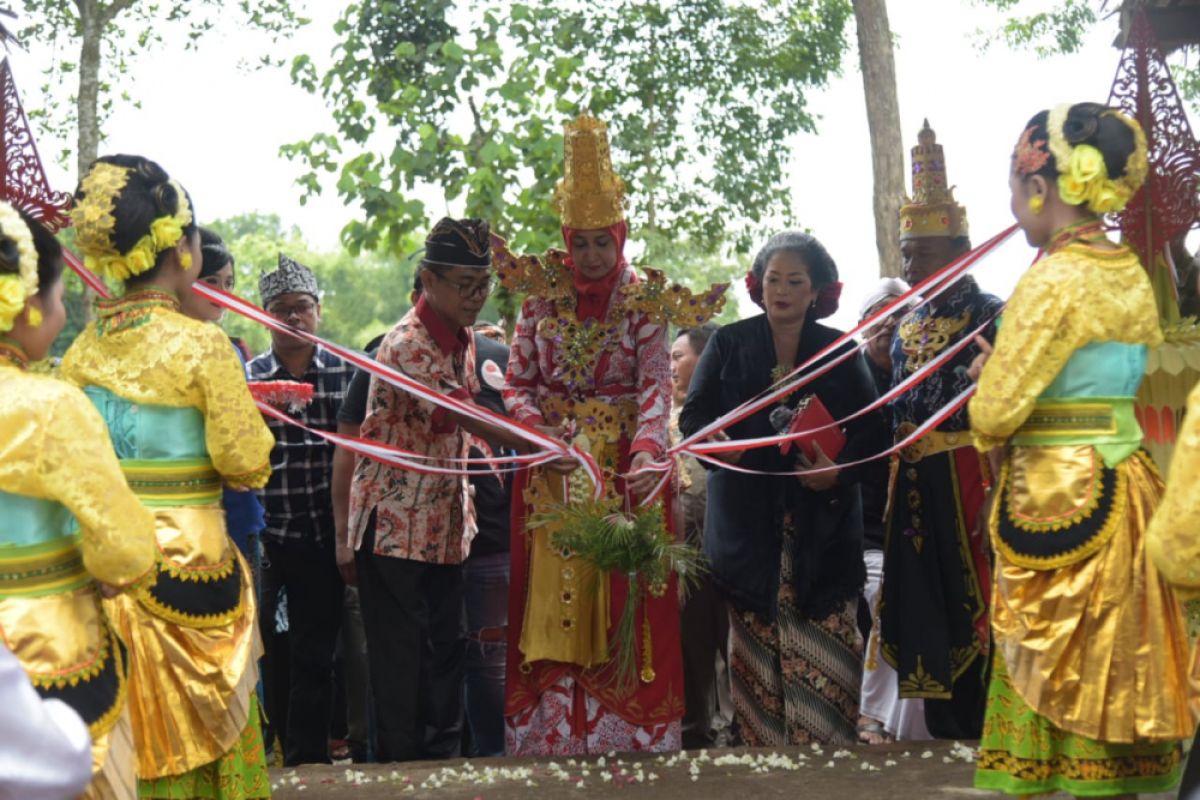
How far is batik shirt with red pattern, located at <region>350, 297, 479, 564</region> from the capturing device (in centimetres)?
548

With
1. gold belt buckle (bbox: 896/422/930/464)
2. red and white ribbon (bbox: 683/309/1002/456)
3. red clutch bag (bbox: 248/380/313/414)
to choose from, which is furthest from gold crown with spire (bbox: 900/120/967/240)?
red clutch bag (bbox: 248/380/313/414)

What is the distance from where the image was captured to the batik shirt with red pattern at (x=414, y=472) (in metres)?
5.48

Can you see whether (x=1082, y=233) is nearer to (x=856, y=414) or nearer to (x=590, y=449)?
(x=856, y=414)

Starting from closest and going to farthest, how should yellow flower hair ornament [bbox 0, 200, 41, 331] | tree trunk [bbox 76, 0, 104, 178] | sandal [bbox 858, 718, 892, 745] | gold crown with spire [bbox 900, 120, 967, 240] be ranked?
yellow flower hair ornament [bbox 0, 200, 41, 331] → gold crown with spire [bbox 900, 120, 967, 240] → sandal [bbox 858, 718, 892, 745] → tree trunk [bbox 76, 0, 104, 178]

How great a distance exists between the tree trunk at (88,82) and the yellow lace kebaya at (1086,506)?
8684 mm

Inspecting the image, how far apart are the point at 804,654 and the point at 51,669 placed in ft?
11.0

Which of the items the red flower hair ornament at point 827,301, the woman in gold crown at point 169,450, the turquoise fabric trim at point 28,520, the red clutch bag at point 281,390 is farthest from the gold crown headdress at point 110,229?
the red flower hair ornament at point 827,301

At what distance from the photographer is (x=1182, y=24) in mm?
6227

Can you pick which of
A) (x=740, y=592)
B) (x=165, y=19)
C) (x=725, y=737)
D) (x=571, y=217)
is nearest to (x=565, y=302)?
(x=571, y=217)

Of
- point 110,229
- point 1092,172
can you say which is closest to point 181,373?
point 110,229

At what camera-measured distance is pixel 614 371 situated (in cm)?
554

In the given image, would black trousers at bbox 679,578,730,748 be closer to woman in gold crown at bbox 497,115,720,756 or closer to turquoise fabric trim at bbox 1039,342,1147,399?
woman in gold crown at bbox 497,115,720,756

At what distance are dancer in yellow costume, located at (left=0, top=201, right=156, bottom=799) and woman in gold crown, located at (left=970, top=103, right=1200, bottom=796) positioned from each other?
2.30m

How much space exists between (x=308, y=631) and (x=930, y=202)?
318 centimetres
